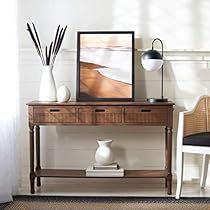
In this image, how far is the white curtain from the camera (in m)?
3.43

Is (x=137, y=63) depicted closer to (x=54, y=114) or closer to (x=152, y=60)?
(x=152, y=60)

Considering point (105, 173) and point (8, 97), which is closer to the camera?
point (8, 97)

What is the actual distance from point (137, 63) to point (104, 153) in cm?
87

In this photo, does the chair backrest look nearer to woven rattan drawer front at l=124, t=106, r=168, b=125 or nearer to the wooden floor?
woven rattan drawer front at l=124, t=106, r=168, b=125

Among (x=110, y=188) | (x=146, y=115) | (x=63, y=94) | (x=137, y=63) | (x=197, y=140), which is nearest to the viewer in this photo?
(x=197, y=140)

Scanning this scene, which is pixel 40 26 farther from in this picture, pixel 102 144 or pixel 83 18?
pixel 102 144

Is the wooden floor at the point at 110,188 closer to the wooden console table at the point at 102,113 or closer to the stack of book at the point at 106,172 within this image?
the stack of book at the point at 106,172

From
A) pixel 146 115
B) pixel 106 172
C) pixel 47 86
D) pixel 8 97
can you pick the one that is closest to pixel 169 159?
pixel 146 115

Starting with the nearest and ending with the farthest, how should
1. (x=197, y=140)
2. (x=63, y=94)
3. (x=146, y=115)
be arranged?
(x=197, y=140) < (x=146, y=115) < (x=63, y=94)

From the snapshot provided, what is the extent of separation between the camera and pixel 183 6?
13.2ft

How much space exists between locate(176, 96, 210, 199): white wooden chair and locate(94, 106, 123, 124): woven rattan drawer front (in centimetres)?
48

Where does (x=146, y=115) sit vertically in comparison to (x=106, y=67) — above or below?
below

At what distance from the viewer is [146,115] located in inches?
142

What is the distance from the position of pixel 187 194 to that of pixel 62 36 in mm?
1664
